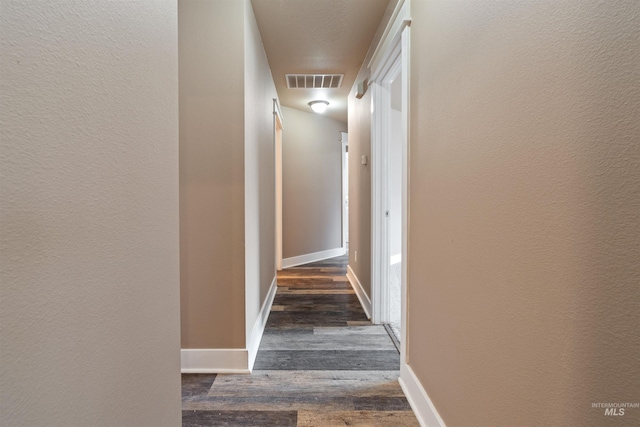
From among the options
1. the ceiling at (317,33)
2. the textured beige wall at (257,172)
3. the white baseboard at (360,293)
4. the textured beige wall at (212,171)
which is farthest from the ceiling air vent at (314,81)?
the white baseboard at (360,293)

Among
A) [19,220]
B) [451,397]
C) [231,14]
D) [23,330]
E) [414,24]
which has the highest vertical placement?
[231,14]

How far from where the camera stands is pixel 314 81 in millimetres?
3389

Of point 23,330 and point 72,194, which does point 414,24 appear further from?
point 23,330

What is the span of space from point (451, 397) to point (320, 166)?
4.15 metres

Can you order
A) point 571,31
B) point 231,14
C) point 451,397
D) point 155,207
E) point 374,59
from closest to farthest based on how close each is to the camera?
1. point 571,31
2. point 155,207
3. point 451,397
4. point 231,14
5. point 374,59

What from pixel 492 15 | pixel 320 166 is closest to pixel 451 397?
pixel 492 15

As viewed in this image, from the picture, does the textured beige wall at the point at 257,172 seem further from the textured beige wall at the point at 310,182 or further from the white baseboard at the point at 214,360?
the textured beige wall at the point at 310,182

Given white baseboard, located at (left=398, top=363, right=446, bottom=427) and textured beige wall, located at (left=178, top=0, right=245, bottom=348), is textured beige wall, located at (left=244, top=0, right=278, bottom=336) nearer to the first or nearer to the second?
textured beige wall, located at (left=178, top=0, right=245, bottom=348)

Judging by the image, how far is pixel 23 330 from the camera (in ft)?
1.45

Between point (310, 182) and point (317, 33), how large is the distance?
2.63 m
